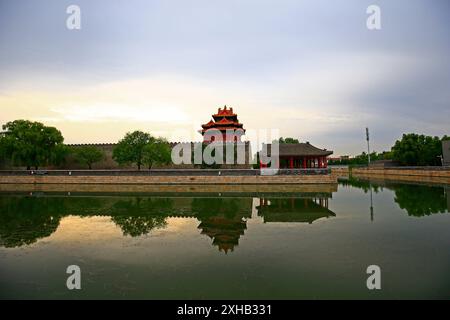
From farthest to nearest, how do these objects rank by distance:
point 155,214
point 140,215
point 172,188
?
1. point 172,188
2. point 155,214
3. point 140,215

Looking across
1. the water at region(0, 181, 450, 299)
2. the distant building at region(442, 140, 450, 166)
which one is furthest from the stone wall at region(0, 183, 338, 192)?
the distant building at region(442, 140, 450, 166)

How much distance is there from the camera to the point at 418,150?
4656 centimetres

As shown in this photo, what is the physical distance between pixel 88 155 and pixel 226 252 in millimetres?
37549

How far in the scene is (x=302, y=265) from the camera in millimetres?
7648

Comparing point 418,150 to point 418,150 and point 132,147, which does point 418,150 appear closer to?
point 418,150

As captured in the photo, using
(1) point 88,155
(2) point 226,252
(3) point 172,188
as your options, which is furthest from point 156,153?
(2) point 226,252

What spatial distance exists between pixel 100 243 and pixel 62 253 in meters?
1.32

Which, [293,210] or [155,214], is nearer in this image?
[155,214]

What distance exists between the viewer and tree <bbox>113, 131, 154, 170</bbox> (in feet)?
119

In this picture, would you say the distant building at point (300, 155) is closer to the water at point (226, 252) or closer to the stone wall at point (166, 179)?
the stone wall at point (166, 179)

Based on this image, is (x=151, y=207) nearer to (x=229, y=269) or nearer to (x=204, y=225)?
(x=204, y=225)

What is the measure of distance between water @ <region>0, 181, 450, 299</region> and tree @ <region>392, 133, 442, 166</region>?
35642mm

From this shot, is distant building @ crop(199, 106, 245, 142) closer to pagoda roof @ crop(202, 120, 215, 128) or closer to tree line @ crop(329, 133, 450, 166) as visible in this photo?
pagoda roof @ crop(202, 120, 215, 128)
